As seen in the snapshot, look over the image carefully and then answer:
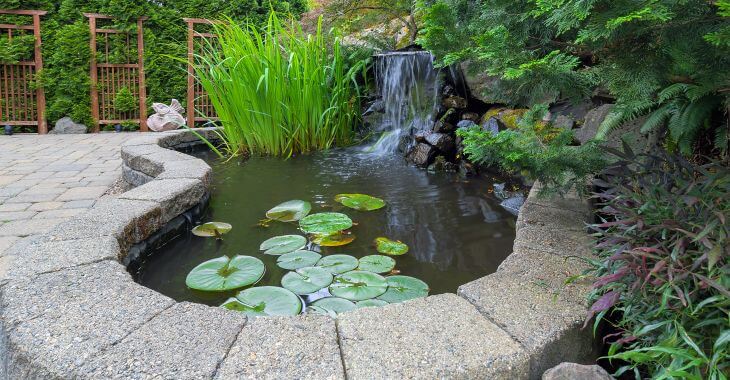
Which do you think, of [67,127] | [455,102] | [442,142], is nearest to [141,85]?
[67,127]

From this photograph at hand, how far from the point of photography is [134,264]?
1873 mm

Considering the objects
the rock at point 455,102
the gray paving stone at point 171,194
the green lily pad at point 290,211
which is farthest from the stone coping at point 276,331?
the rock at point 455,102

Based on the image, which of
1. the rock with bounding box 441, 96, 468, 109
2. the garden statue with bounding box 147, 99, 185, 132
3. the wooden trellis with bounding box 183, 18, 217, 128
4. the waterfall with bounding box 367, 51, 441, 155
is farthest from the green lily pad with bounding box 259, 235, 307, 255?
the garden statue with bounding box 147, 99, 185, 132

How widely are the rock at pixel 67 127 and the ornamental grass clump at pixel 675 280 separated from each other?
6890mm

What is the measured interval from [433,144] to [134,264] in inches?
97.3

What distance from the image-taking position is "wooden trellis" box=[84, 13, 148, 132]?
6.42 metres

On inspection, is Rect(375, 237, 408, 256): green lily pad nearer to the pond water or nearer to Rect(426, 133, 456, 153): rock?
the pond water

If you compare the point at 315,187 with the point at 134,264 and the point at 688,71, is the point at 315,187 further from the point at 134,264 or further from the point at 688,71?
the point at 688,71

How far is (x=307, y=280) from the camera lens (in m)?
1.74

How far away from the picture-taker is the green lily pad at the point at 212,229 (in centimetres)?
220

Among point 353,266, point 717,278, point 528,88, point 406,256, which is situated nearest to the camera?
point 717,278

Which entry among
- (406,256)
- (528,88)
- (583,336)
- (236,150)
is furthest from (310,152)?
(583,336)

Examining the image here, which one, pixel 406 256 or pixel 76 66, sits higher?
pixel 76 66

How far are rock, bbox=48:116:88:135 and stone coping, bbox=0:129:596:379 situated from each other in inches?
220
